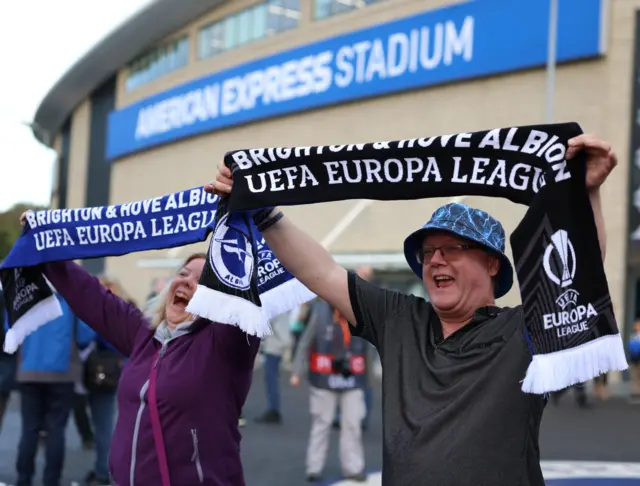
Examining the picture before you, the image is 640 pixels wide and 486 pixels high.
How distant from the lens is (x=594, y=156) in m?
2.17

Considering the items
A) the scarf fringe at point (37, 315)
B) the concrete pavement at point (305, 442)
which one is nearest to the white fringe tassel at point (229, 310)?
the scarf fringe at point (37, 315)

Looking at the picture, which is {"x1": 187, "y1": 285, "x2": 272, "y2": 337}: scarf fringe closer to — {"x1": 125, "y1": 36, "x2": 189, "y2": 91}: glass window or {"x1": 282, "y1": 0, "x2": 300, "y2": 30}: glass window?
{"x1": 282, "y1": 0, "x2": 300, "y2": 30}: glass window

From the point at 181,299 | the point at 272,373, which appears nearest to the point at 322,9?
the point at 272,373

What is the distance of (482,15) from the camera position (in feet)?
55.6

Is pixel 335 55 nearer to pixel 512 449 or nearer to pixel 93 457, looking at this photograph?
pixel 93 457

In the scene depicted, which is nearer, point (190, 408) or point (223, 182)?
point (223, 182)

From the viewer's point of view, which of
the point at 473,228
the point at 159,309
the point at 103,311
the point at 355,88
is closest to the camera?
the point at 473,228

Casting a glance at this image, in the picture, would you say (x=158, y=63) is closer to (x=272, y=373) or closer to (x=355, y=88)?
(x=355, y=88)

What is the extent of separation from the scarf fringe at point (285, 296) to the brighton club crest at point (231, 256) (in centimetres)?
43

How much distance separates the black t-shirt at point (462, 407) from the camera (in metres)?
2.19

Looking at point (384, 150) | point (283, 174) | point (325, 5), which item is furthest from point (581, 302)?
point (325, 5)

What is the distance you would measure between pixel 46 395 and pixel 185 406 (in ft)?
12.1

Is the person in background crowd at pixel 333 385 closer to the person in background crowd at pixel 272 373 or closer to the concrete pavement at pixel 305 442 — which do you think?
the concrete pavement at pixel 305 442

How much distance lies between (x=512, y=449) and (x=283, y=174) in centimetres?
123
